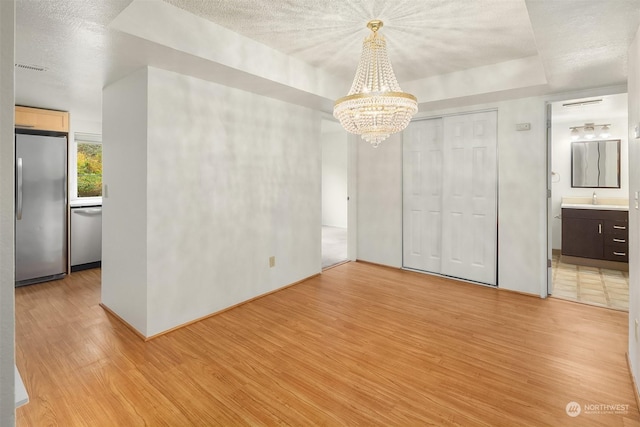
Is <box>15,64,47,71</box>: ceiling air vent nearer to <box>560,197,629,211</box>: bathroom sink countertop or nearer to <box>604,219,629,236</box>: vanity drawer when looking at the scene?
<box>560,197,629,211</box>: bathroom sink countertop

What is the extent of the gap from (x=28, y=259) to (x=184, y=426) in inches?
146

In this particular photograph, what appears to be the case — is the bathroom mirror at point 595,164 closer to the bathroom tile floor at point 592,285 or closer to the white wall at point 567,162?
the white wall at point 567,162

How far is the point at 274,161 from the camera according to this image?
12.5ft

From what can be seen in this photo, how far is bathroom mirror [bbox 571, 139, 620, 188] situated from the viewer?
16.6ft

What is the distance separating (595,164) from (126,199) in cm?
660

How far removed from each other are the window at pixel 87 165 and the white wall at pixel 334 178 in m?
5.29

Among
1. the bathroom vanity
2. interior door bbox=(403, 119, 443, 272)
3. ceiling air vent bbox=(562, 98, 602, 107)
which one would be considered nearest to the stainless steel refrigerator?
interior door bbox=(403, 119, 443, 272)

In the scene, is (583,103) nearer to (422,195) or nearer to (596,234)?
(596,234)

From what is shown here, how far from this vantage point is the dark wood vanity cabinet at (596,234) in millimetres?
4574

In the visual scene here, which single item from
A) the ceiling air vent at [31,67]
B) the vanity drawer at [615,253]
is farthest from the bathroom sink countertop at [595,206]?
the ceiling air vent at [31,67]

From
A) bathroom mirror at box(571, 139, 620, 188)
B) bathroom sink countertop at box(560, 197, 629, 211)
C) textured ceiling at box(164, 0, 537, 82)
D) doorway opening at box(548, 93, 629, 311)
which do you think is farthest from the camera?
bathroom mirror at box(571, 139, 620, 188)

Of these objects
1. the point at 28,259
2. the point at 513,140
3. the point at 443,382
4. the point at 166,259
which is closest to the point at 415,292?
the point at 443,382

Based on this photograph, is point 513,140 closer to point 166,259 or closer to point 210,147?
point 210,147

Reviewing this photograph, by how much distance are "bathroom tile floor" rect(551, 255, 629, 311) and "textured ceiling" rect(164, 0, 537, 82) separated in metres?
2.71
